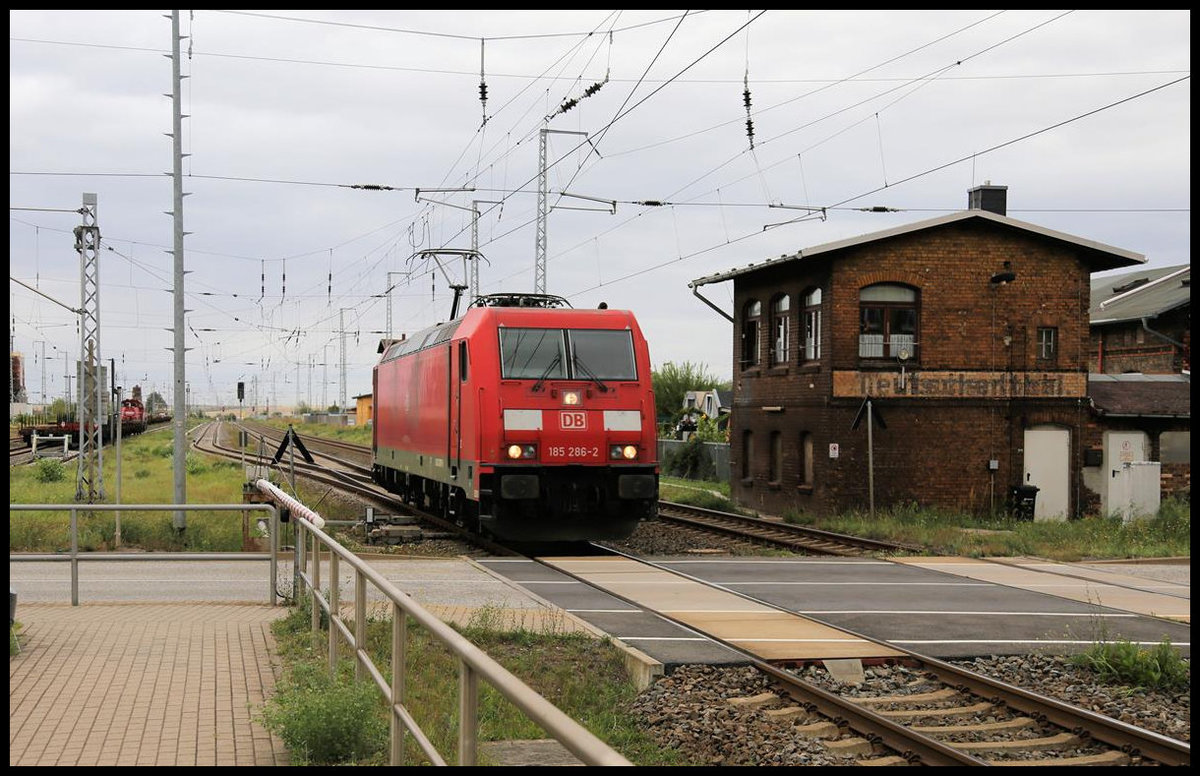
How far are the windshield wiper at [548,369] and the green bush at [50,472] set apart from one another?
76.0 ft

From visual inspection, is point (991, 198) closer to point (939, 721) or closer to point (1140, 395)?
point (1140, 395)

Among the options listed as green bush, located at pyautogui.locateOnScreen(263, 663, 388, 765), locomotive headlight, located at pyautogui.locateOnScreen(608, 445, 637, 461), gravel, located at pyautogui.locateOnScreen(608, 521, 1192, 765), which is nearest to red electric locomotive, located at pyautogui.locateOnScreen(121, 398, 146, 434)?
locomotive headlight, located at pyautogui.locateOnScreen(608, 445, 637, 461)

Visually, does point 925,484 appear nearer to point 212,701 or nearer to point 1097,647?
point 1097,647

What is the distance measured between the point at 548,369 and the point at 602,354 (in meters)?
0.94

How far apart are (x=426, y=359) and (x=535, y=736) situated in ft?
50.9

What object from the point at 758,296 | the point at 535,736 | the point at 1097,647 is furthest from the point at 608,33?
the point at 758,296

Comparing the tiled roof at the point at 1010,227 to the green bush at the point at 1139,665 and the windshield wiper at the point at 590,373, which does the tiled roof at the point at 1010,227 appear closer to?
the windshield wiper at the point at 590,373

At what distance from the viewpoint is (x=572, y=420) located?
19625mm

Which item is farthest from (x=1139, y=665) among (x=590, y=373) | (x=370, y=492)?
(x=370, y=492)

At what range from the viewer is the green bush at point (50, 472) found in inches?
1485

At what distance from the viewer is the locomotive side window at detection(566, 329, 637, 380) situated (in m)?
19.9

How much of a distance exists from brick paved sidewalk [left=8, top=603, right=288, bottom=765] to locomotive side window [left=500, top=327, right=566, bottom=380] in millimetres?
7899

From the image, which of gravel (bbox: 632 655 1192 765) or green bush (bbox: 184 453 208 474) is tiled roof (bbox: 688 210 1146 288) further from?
green bush (bbox: 184 453 208 474)

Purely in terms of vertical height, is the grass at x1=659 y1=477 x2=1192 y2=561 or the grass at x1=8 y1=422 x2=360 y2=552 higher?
the grass at x1=8 y1=422 x2=360 y2=552
